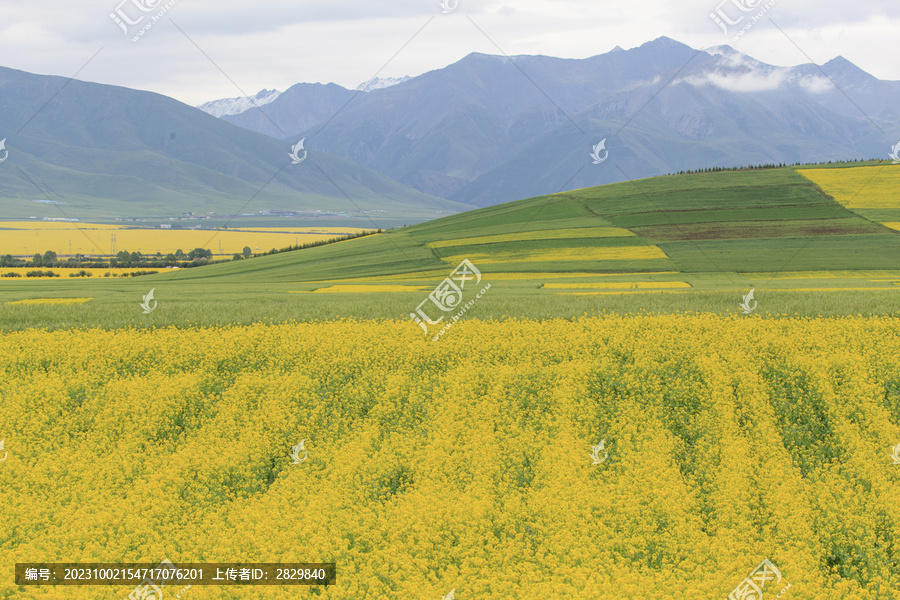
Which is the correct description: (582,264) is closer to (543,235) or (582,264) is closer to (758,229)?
(543,235)

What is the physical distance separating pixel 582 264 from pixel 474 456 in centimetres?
4767

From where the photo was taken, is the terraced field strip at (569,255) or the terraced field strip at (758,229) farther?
the terraced field strip at (758,229)

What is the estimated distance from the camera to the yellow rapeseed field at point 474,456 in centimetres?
1195

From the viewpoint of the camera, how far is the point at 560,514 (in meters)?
13.0

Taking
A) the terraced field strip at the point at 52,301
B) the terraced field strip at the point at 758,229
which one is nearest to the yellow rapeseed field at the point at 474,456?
the terraced field strip at the point at 52,301

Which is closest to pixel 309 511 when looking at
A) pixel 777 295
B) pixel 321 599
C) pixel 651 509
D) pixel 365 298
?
pixel 321 599

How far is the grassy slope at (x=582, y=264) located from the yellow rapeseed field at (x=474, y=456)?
4.13m

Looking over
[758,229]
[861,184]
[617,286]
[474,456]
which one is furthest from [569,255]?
[474,456]

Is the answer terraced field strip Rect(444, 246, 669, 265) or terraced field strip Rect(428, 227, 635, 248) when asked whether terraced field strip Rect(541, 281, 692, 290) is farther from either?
terraced field strip Rect(428, 227, 635, 248)

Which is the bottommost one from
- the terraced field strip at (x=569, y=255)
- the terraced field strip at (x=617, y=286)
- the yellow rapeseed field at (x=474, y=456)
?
the yellow rapeseed field at (x=474, y=456)

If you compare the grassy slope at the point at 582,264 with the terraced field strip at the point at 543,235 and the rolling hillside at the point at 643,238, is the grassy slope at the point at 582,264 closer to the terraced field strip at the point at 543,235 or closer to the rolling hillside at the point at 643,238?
the rolling hillside at the point at 643,238

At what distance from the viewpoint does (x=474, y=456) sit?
15.5 meters

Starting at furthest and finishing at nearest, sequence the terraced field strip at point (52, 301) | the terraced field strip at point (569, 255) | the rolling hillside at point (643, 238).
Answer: the terraced field strip at point (569, 255) < the rolling hillside at point (643, 238) < the terraced field strip at point (52, 301)

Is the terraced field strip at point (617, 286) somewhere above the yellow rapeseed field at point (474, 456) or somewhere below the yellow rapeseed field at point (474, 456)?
above
